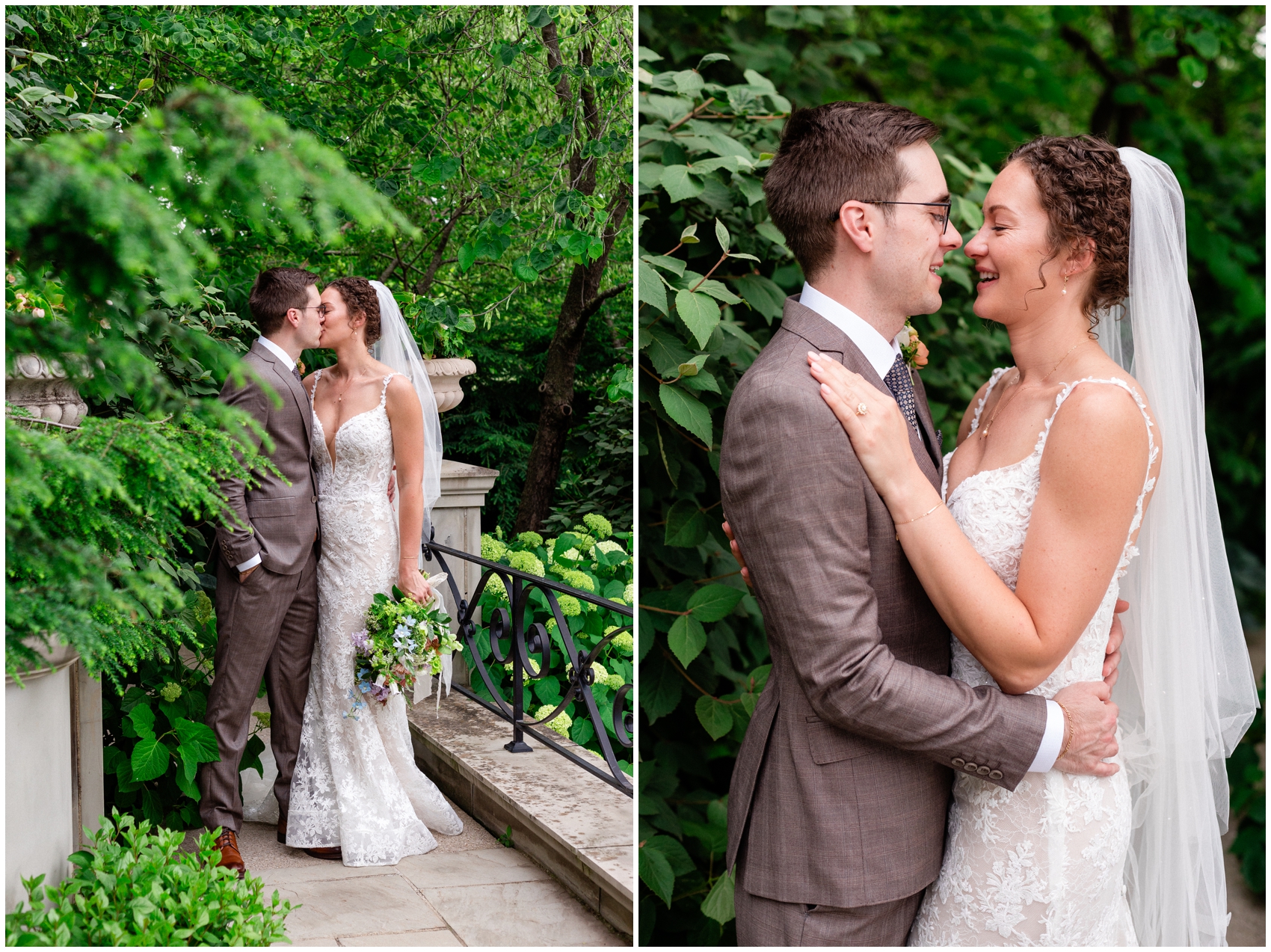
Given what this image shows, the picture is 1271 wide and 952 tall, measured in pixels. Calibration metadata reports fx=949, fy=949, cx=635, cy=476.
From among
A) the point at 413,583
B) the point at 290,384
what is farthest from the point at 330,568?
the point at 290,384

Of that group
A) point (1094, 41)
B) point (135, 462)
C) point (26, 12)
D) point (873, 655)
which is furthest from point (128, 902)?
point (1094, 41)

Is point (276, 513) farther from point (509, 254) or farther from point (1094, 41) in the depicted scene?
point (1094, 41)

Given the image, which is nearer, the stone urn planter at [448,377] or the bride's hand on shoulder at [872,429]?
the bride's hand on shoulder at [872,429]

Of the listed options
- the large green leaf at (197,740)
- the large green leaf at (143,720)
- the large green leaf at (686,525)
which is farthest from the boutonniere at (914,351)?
the large green leaf at (143,720)

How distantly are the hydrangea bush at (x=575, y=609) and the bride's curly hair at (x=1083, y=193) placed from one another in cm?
137

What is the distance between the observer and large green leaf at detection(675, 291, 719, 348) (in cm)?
204

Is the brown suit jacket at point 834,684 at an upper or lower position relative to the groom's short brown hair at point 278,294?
lower

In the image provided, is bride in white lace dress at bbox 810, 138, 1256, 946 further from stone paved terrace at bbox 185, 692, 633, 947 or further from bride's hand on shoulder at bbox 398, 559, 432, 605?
bride's hand on shoulder at bbox 398, 559, 432, 605

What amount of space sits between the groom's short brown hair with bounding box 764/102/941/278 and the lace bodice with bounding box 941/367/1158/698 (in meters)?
0.47

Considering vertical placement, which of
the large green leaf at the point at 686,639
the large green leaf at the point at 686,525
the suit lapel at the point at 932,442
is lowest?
the large green leaf at the point at 686,639

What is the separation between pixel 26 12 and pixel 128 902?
2.16 meters

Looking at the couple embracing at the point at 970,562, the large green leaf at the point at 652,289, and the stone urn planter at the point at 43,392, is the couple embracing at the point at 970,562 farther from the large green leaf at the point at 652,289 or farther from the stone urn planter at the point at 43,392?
the stone urn planter at the point at 43,392

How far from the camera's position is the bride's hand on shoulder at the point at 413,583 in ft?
10.3

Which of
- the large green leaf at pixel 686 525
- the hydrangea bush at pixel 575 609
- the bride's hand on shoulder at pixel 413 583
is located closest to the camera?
the large green leaf at pixel 686 525
